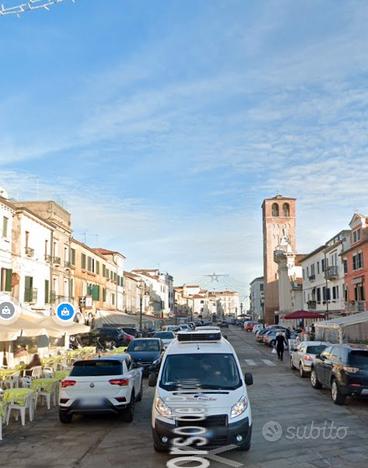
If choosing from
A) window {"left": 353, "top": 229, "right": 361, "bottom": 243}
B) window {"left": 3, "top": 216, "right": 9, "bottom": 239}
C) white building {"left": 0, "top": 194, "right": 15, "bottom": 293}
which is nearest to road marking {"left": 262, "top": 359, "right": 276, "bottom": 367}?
white building {"left": 0, "top": 194, "right": 15, "bottom": 293}

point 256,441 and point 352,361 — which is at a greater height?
point 352,361

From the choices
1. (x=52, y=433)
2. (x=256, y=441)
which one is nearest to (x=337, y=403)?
(x=256, y=441)

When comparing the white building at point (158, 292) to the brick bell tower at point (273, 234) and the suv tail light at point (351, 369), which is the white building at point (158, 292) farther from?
the suv tail light at point (351, 369)

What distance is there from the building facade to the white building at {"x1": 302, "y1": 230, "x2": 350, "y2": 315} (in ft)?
7.22

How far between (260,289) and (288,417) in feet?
442

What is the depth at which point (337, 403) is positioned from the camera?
48.4 ft

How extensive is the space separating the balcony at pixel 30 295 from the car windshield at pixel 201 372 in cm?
2436

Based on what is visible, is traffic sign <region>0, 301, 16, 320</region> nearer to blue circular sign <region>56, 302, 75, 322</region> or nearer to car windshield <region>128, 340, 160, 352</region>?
blue circular sign <region>56, 302, 75, 322</region>

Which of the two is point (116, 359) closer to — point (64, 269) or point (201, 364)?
point (201, 364)

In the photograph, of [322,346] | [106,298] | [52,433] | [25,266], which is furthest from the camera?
[106,298]

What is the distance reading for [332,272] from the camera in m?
53.8

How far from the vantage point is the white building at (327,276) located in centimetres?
5162

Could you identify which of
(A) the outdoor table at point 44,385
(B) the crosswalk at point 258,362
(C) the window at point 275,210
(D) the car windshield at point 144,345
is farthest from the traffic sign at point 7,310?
(C) the window at point 275,210

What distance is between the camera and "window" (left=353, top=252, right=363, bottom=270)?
44.0 m
